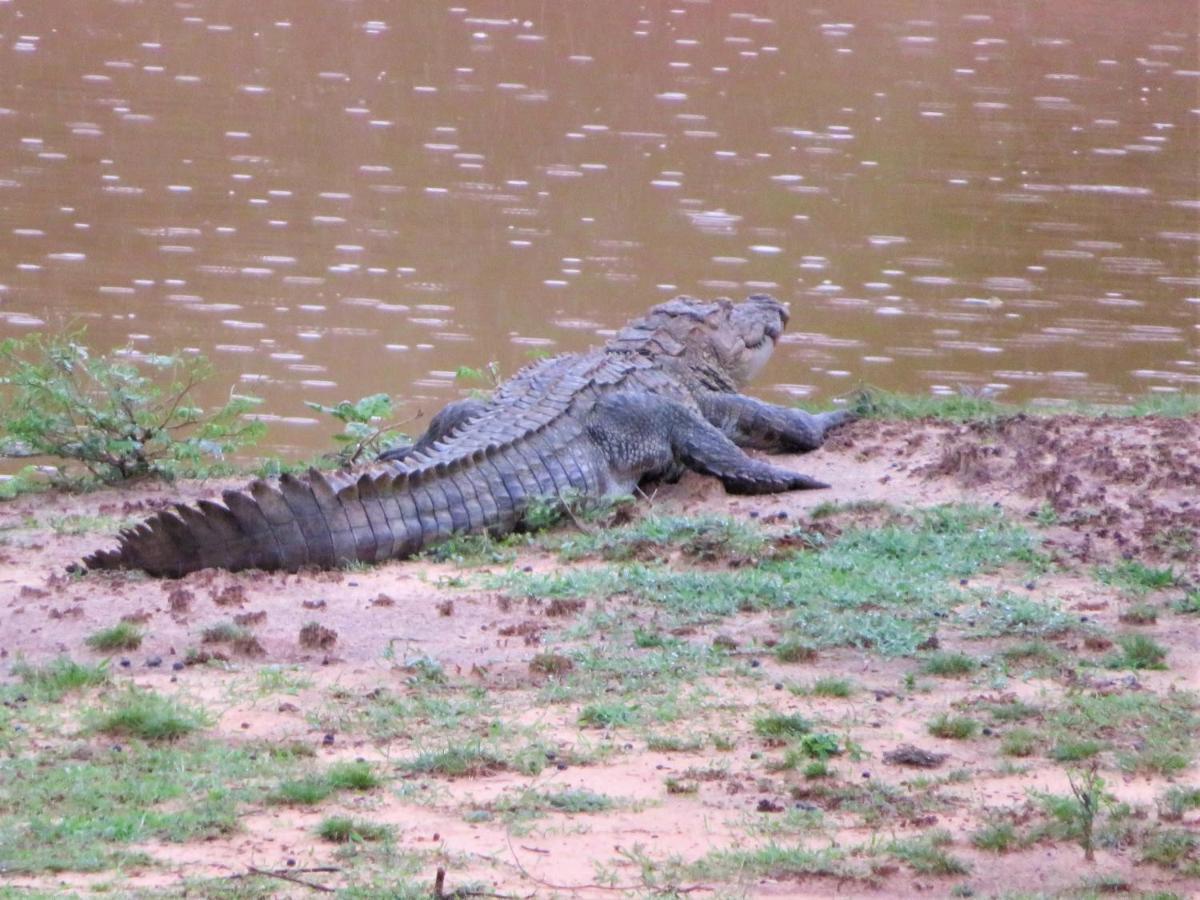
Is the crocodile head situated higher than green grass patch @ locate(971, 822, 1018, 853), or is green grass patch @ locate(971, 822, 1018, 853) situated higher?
green grass patch @ locate(971, 822, 1018, 853)

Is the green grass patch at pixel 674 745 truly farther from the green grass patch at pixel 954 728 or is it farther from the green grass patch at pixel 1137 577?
the green grass patch at pixel 1137 577

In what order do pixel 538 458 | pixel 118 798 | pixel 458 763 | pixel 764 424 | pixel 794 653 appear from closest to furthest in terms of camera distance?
pixel 118 798 < pixel 458 763 < pixel 794 653 < pixel 538 458 < pixel 764 424

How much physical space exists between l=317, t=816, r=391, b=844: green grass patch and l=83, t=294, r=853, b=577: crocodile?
2.22 meters

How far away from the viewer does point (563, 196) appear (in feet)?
44.9

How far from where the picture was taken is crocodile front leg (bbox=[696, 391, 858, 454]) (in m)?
7.82

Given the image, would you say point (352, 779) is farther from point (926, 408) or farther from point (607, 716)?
point (926, 408)

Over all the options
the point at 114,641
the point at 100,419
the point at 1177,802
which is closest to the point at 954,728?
the point at 1177,802

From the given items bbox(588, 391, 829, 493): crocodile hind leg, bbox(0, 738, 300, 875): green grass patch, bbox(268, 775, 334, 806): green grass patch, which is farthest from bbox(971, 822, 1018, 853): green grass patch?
bbox(588, 391, 829, 493): crocodile hind leg

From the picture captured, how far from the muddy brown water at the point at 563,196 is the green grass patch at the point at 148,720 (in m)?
4.85

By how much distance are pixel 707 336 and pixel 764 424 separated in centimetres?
78

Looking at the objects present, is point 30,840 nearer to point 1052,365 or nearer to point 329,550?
point 329,550

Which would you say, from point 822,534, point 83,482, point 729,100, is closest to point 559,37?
point 729,100

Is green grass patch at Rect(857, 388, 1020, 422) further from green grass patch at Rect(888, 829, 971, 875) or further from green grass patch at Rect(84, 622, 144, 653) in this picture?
green grass patch at Rect(888, 829, 971, 875)

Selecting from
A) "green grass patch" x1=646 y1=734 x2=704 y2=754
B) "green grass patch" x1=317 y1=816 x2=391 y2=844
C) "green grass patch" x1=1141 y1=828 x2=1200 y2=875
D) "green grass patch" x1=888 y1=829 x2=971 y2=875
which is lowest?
"green grass patch" x1=646 y1=734 x2=704 y2=754
